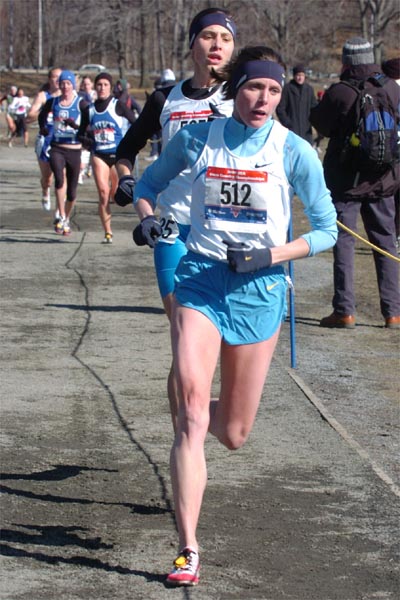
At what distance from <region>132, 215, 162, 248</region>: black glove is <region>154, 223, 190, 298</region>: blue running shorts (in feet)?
1.97

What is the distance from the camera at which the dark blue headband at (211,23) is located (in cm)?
577

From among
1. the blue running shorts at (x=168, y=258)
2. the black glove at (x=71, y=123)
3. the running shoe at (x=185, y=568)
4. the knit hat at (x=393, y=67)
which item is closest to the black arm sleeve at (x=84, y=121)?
the black glove at (x=71, y=123)

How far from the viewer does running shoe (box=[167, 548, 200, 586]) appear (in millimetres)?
4395

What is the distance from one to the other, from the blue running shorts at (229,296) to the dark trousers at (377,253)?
17.6 ft

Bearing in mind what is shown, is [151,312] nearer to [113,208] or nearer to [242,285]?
[242,285]

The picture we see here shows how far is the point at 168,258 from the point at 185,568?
5.24 ft

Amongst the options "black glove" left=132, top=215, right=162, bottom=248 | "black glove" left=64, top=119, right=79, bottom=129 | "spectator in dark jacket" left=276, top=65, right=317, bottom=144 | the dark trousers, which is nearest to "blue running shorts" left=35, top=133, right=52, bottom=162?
"black glove" left=64, top=119, right=79, bottom=129

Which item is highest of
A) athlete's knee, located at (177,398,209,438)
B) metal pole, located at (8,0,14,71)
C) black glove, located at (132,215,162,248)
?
black glove, located at (132,215,162,248)

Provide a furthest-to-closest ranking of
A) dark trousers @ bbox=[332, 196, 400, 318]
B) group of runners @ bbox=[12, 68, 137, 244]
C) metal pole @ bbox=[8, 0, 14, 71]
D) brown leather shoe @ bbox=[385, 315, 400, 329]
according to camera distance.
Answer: metal pole @ bbox=[8, 0, 14, 71] → group of runners @ bbox=[12, 68, 137, 244] → brown leather shoe @ bbox=[385, 315, 400, 329] → dark trousers @ bbox=[332, 196, 400, 318]

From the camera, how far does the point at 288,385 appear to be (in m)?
8.00

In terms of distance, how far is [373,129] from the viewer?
30.9 ft

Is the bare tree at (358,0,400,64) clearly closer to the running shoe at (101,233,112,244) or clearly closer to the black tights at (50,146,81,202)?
the black tights at (50,146,81,202)

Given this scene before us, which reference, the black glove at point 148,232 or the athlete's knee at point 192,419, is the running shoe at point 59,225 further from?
the athlete's knee at point 192,419

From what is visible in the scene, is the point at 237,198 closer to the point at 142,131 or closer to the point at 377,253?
the point at 142,131
